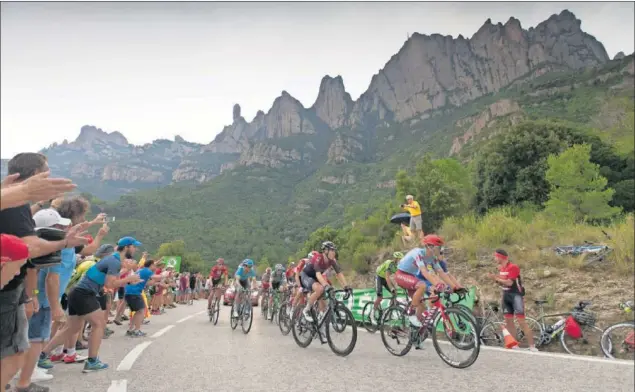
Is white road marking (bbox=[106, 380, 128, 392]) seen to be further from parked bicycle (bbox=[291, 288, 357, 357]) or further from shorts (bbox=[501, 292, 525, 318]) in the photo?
shorts (bbox=[501, 292, 525, 318])

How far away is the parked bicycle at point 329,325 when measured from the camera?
6.74m

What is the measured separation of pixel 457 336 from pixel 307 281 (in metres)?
3.26

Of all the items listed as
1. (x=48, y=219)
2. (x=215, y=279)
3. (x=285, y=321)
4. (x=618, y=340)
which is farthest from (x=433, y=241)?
(x=215, y=279)

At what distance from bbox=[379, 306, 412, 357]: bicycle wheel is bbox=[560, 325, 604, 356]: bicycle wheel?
168 inches

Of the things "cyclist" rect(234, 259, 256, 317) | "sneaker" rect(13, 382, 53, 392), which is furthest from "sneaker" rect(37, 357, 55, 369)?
"cyclist" rect(234, 259, 256, 317)

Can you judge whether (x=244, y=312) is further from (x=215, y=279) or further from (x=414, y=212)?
(x=414, y=212)

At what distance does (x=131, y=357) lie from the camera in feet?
21.1

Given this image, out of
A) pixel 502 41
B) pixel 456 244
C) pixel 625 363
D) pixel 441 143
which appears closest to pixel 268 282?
pixel 456 244

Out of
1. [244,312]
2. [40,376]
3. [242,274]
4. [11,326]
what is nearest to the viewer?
[11,326]

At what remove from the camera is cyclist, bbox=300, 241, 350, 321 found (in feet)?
24.9

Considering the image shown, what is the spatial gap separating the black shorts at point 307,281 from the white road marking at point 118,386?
13.1 feet

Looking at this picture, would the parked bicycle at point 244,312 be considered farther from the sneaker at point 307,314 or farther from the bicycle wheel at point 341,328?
the bicycle wheel at point 341,328

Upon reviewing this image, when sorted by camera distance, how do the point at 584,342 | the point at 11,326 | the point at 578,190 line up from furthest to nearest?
the point at 578,190 < the point at 584,342 < the point at 11,326

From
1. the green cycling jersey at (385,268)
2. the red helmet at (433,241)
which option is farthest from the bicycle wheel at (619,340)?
the green cycling jersey at (385,268)
